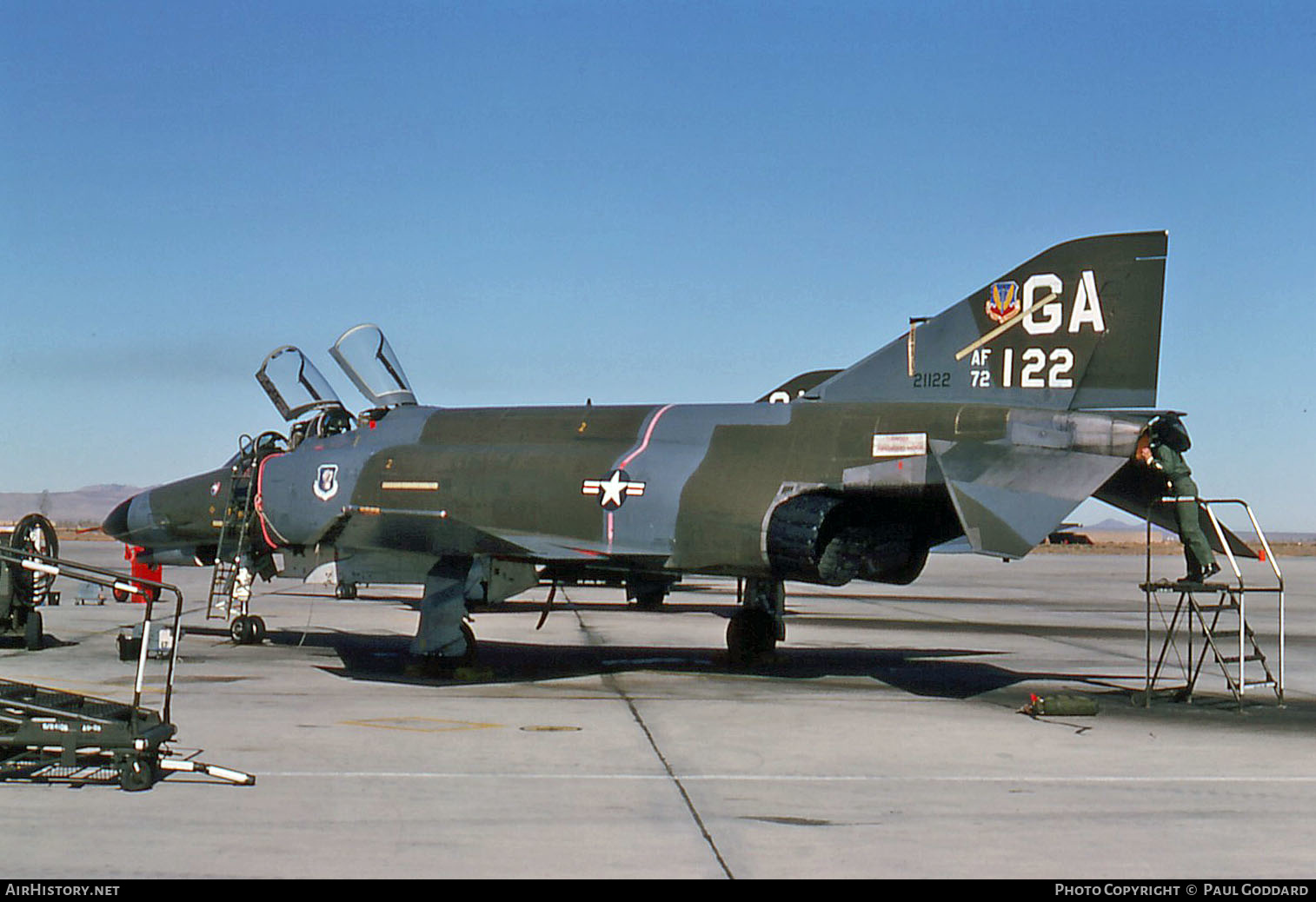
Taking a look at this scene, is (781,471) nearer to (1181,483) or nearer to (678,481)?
(678,481)

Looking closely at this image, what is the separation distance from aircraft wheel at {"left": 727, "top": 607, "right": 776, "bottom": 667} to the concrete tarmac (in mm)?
310

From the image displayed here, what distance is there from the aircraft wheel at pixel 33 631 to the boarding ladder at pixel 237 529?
1.98 meters

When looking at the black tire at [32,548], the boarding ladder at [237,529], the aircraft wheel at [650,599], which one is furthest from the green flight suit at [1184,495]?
the black tire at [32,548]

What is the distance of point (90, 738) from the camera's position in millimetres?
7395

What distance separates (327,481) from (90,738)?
26.5 feet

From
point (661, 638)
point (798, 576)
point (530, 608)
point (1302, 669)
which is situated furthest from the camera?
point (530, 608)

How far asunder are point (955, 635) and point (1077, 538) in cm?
8150

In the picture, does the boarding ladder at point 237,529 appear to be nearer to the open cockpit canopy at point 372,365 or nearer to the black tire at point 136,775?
the open cockpit canopy at point 372,365

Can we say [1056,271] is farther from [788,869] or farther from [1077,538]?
[1077,538]

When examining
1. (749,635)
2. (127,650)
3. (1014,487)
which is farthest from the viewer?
(749,635)

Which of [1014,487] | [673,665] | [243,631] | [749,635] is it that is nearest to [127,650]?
[243,631]

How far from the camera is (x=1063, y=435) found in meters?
11.8
